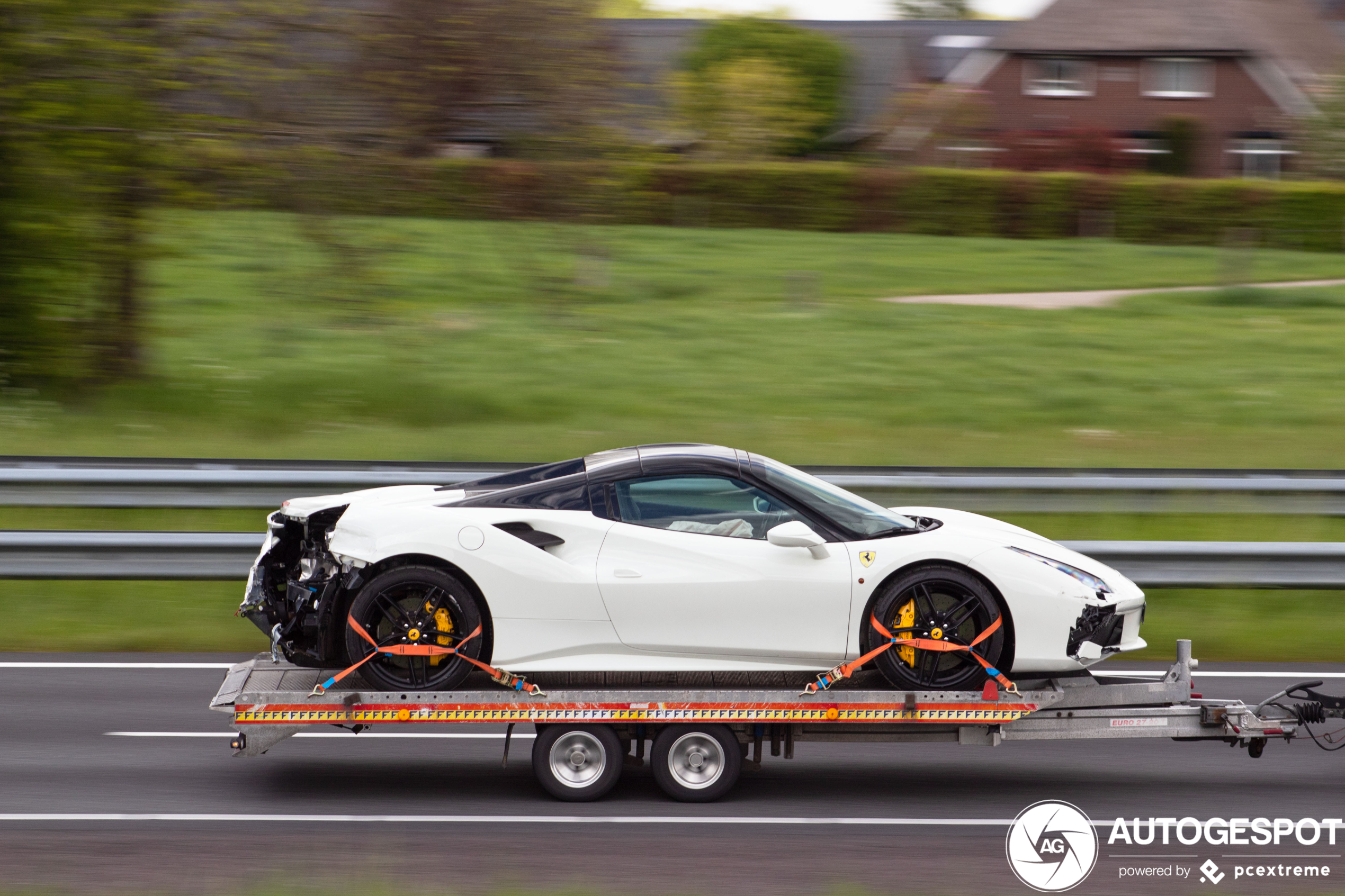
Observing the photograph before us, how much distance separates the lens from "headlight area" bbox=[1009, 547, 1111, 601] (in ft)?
22.1

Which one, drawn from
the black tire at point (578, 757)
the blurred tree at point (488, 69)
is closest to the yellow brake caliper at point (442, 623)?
the black tire at point (578, 757)

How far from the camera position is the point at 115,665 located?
28.8ft

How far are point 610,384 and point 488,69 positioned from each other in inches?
173

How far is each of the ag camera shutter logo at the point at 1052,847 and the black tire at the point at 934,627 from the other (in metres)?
0.68

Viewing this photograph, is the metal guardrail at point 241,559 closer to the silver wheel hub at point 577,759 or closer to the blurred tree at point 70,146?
the silver wheel hub at point 577,759

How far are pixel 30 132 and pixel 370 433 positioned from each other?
4.31 meters

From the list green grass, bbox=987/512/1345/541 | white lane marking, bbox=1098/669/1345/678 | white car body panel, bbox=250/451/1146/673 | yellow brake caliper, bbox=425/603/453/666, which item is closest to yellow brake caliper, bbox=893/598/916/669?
white car body panel, bbox=250/451/1146/673

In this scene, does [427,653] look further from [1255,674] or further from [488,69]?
[488,69]

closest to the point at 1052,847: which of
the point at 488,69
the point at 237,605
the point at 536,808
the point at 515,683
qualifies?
the point at 536,808

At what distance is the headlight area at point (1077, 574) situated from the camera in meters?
6.74

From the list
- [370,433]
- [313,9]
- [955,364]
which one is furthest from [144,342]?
[955,364]

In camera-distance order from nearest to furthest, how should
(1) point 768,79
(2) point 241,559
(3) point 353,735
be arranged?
(3) point 353,735, (2) point 241,559, (1) point 768,79

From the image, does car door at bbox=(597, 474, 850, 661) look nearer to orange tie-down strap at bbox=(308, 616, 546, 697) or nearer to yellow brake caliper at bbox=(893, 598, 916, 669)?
yellow brake caliper at bbox=(893, 598, 916, 669)

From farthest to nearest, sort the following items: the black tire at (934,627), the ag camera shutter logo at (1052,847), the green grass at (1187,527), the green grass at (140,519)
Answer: the green grass at (140,519)
the green grass at (1187,527)
the black tire at (934,627)
the ag camera shutter logo at (1052,847)
